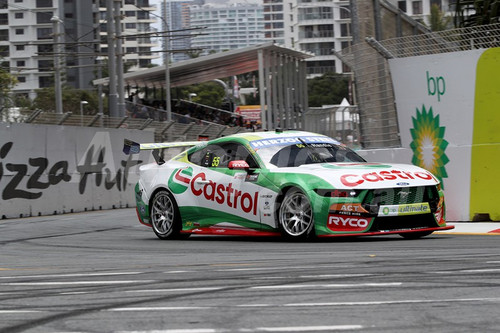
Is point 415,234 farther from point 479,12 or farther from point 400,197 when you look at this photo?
point 479,12

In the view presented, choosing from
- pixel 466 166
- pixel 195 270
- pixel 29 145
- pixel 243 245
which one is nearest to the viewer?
pixel 195 270

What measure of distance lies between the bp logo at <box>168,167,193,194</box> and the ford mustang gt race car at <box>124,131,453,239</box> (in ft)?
0.04

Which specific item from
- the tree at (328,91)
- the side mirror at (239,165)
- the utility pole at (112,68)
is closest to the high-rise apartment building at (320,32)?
the tree at (328,91)

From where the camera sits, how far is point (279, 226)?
11.5 m

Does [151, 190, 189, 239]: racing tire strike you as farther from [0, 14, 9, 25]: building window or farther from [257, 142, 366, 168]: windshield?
[0, 14, 9, 25]: building window

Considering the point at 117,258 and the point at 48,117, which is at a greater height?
the point at 48,117

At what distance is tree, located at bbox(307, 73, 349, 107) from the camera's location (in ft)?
331

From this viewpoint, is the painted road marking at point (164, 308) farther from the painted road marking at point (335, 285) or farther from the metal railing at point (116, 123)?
the metal railing at point (116, 123)

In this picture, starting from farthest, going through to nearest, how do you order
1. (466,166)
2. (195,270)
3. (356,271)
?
(466,166)
(195,270)
(356,271)

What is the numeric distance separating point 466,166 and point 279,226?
3.72 metres

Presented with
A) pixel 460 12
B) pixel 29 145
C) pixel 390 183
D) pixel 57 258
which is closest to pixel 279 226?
pixel 390 183

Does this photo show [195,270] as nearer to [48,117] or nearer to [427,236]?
[427,236]

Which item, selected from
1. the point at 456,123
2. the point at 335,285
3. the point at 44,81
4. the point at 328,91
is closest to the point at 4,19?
the point at 44,81

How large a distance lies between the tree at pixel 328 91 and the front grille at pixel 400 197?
293 ft
